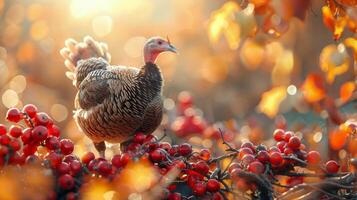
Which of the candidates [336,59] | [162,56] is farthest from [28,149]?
[162,56]

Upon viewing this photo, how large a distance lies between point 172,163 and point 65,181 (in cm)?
47

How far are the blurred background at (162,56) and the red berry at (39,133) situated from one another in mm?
4400

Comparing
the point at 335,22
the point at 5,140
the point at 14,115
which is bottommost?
the point at 5,140

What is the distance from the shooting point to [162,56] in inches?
368

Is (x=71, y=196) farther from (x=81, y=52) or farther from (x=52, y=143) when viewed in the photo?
(x=81, y=52)

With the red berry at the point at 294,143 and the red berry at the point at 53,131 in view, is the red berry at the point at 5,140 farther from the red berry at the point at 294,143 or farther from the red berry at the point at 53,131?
the red berry at the point at 294,143

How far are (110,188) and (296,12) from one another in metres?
1.00

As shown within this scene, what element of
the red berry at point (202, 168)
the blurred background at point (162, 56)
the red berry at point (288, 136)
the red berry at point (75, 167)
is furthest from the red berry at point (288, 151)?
the blurred background at point (162, 56)

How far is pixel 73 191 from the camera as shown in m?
2.82

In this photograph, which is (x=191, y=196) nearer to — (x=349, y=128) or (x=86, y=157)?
(x=86, y=157)

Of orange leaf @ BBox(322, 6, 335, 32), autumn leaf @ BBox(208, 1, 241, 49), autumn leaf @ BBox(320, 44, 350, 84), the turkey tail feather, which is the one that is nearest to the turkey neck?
autumn leaf @ BBox(208, 1, 241, 49)

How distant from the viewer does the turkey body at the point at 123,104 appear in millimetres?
4289

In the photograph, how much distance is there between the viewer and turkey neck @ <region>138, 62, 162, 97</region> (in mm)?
4336

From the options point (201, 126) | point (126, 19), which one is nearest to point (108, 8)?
point (126, 19)
